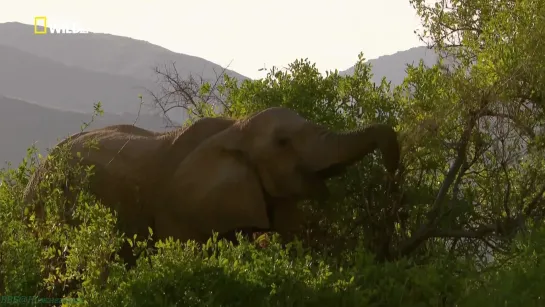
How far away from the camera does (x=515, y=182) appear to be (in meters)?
10.8

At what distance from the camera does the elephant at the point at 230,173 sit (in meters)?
9.25

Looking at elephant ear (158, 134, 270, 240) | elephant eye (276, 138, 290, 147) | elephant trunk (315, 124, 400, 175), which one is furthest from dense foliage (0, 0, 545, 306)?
elephant eye (276, 138, 290, 147)

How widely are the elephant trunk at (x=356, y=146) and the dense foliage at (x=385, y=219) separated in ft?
3.37

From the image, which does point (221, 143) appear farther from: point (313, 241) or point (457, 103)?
point (457, 103)

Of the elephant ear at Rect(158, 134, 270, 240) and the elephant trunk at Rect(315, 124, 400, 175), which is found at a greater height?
the elephant trunk at Rect(315, 124, 400, 175)

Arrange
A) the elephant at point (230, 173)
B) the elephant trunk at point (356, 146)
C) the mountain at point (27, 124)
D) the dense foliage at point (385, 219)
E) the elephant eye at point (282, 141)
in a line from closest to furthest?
the dense foliage at point (385, 219)
the elephant trunk at point (356, 146)
the elephant at point (230, 173)
the elephant eye at point (282, 141)
the mountain at point (27, 124)

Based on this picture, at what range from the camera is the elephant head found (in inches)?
364

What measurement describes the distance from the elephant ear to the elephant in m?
0.01

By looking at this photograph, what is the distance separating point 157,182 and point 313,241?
296 centimetres

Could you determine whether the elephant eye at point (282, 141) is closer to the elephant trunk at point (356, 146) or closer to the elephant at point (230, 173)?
the elephant at point (230, 173)

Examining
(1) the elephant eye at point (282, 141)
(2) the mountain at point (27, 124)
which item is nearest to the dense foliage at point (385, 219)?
(1) the elephant eye at point (282, 141)

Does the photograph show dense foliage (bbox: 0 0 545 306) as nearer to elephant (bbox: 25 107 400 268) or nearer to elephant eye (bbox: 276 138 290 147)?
elephant (bbox: 25 107 400 268)

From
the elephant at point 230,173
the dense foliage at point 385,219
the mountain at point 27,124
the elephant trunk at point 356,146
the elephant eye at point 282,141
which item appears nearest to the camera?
the dense foliage at point 385,219

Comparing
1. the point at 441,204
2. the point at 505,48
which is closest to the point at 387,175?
the point at 441,204
